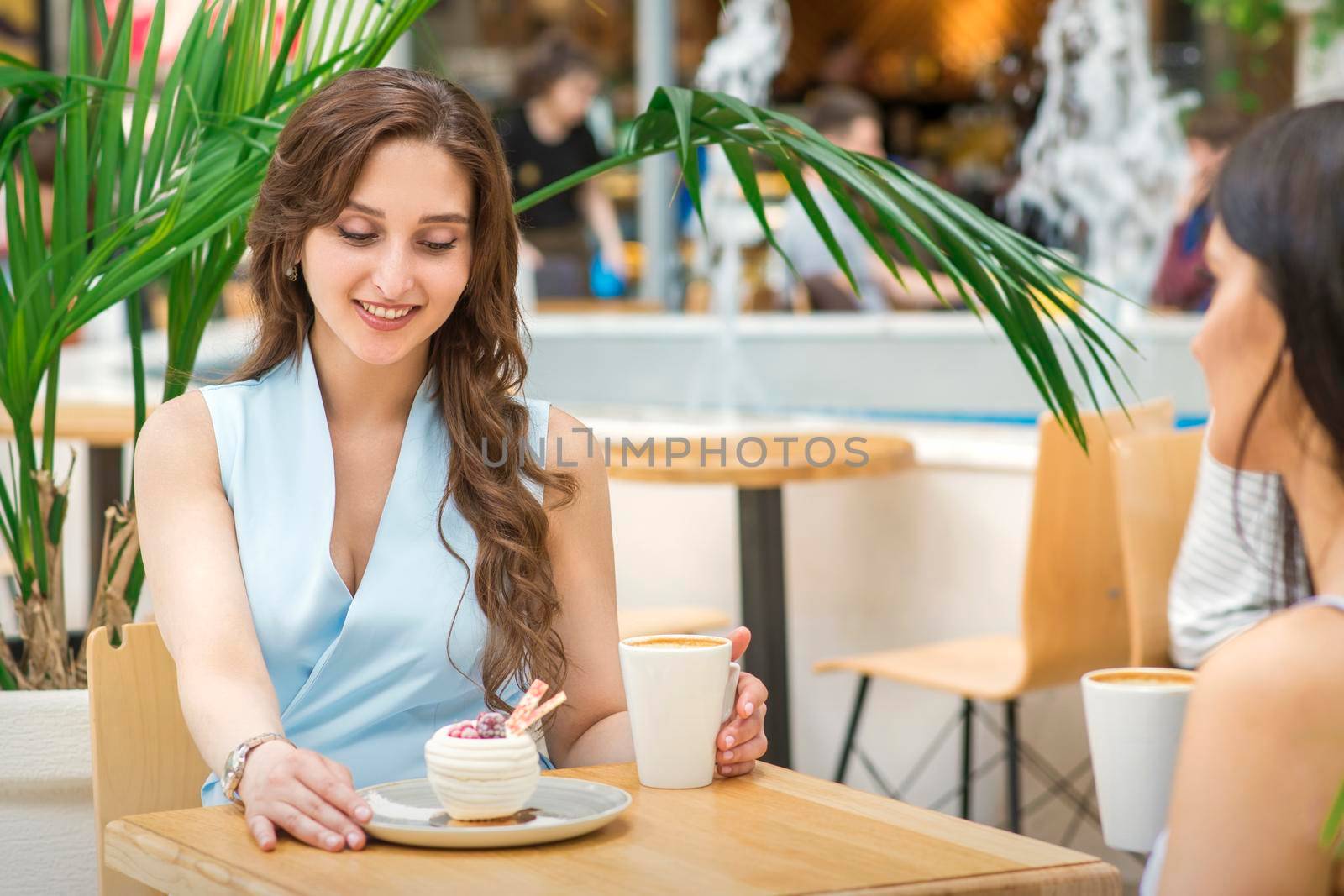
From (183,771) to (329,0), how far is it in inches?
38.0

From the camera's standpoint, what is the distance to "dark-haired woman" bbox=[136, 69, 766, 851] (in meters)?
1.51

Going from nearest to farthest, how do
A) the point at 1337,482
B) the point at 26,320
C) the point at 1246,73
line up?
the point at 1337,482 < the point at 26,320 < the point at 1246,73

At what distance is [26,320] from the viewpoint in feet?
6.00

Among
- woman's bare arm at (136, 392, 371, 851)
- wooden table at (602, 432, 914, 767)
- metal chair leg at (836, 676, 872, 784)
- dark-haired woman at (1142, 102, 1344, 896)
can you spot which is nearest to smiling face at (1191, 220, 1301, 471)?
dark-haired woman at (1142, 102, 1344, 896)

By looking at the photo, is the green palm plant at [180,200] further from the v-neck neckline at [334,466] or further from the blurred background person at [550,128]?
the blurred background person at [550,128]

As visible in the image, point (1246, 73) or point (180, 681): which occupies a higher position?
point (1246, 73)

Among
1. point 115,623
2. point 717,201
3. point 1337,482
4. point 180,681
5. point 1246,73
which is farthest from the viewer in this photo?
point 1246,73

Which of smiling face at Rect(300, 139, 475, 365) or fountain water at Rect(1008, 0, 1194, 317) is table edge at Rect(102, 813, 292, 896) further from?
fountain water at Rect(1008, 0, 1194, 317)

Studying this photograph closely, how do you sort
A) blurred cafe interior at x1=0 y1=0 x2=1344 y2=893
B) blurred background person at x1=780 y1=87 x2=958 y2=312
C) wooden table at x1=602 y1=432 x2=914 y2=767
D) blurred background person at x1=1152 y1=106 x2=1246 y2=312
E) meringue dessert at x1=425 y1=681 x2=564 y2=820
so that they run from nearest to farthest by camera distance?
meringue dessert at x1=425 y1=681 x2=564 y2=820 → blurred cafe interior at x1=0 y1=0 x2=1344 y2=893 → wooden table at x1=602 y1=432 x2=914 y2=767 → blurred background person at x1=1152 y1=106 x2=1246 y2=312 → blurred background person at x1=780 y1=87 x2=958 y2=312

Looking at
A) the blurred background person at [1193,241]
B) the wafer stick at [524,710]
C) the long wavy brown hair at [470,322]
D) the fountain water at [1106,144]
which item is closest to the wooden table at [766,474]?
the long wavy brown hair at [470,322]

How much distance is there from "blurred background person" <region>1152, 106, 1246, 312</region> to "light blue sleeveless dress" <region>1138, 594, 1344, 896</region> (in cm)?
391

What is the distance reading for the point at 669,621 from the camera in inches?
117

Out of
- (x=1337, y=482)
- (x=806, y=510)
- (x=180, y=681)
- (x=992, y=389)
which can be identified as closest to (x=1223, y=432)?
(x=1337, y=482)

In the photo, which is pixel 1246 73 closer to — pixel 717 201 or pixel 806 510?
pixel 717 201
